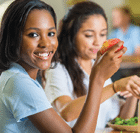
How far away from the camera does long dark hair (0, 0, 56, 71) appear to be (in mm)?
794

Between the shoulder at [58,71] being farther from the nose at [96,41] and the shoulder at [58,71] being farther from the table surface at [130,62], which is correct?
the table surface at [130,62]

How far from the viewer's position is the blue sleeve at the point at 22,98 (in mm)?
694

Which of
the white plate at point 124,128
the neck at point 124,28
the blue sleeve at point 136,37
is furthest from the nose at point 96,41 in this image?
the neck at point 124,28

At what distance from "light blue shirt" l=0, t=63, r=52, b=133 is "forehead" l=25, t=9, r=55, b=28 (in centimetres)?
19

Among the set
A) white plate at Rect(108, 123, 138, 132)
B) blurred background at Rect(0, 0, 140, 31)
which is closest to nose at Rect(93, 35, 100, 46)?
white plate at Rect(108, 123, 138, 132)

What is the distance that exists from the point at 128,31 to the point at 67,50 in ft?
10.1

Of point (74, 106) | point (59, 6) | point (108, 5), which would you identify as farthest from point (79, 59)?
point (108, 5)

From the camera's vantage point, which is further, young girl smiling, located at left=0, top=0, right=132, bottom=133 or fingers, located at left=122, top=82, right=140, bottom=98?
fingers, located at left=122, top=82, right=140, bottom=98

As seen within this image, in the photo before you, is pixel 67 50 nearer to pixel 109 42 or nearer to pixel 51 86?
pixel 51 86

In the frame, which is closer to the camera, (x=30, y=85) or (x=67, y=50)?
(x=30, y=85)

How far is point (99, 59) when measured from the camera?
2.75 feet

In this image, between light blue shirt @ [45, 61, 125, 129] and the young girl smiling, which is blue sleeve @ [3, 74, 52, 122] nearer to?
the young girl smiling

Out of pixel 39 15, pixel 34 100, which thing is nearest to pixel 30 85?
pixel 34 100

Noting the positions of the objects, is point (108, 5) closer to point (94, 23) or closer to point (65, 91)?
point (94, 23)
